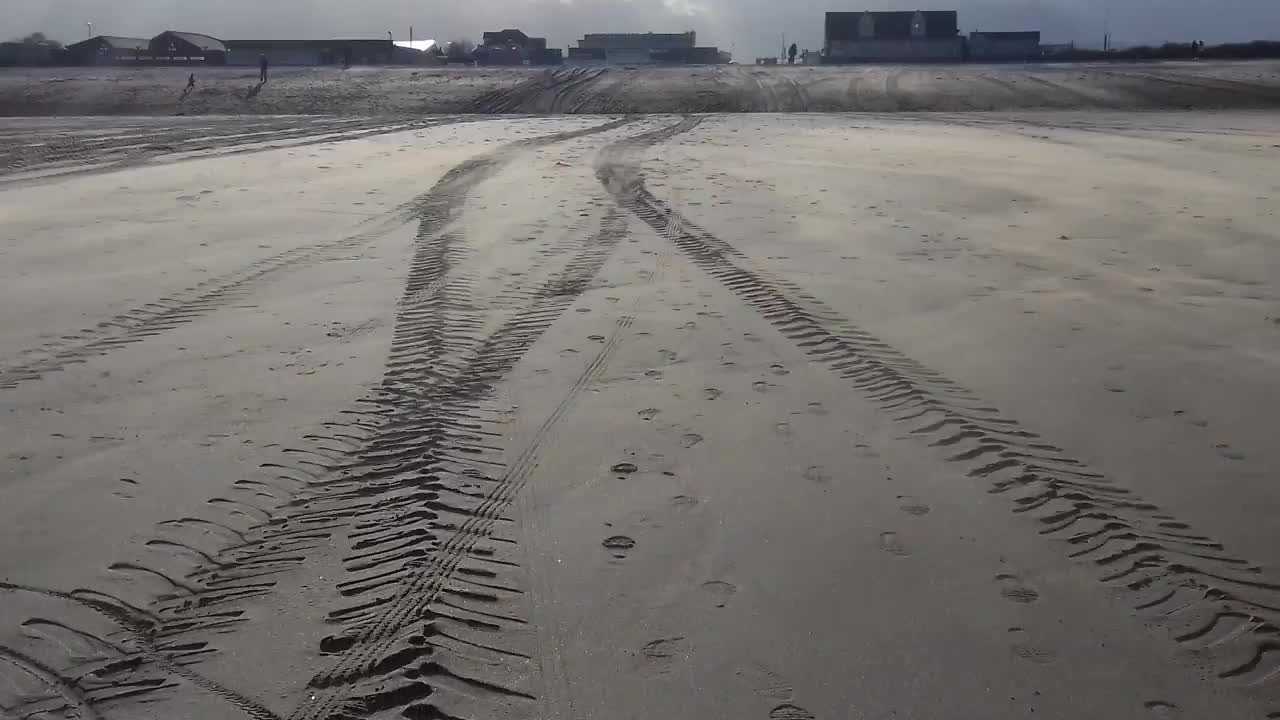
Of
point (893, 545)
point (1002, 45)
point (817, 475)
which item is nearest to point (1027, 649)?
point (893, 545)

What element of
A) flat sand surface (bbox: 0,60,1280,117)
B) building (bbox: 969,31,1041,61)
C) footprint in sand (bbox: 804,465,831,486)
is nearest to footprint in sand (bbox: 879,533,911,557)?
footprint in sand (bbox: 804,465,831,486)

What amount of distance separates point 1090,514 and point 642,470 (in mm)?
1554

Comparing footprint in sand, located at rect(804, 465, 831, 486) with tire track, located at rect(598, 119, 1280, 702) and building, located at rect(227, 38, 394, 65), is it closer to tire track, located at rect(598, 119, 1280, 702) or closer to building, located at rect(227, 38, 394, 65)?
tire track, located at rect(598, 119, 1280, 702)

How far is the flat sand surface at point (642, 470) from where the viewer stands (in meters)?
2.37

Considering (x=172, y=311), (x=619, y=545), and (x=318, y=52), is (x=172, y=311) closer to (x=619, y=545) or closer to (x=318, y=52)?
(x=619, y=545)

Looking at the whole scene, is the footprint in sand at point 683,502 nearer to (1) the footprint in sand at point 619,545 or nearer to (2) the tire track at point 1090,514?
(1) the footprint in sand at point 619,545

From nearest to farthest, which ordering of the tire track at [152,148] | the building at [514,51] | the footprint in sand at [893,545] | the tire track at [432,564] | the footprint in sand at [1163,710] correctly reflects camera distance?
the footprint in sand at [1163,710] < the tire track at [432,564] < the footprint in sand at [893,545] < the tire track at [152,148] < the building at [514,51]

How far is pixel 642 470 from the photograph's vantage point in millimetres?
3438

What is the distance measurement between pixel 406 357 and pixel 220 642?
2301 mm

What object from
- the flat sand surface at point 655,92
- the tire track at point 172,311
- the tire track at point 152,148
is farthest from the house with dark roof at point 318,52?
the tire track at point 172,311

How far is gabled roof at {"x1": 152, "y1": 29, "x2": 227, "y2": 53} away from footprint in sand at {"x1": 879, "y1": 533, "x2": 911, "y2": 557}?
171 ft

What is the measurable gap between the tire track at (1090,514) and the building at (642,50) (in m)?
50.9

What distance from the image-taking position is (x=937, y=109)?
2520cm

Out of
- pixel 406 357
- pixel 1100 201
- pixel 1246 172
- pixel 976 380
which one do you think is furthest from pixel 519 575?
pixel 1246 172
